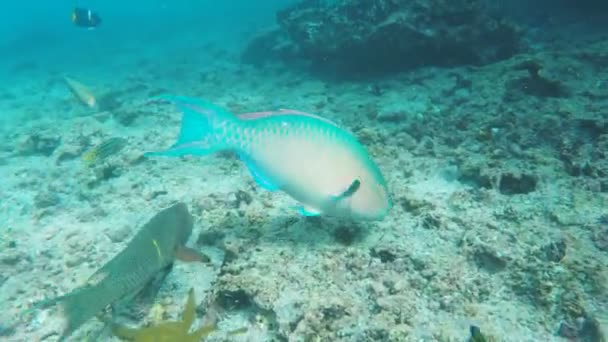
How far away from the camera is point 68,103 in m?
11.1

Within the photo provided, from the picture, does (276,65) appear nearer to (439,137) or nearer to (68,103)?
(68,103)

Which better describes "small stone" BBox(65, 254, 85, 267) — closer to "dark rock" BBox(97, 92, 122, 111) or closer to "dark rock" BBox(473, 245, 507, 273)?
"dark rock" BBox(473, 245, 507, 273)

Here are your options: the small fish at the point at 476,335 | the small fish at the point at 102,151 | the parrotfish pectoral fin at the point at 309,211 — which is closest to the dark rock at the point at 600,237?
the small fish at the point at 476,335

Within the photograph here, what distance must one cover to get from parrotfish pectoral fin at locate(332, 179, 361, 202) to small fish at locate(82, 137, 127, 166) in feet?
14.6

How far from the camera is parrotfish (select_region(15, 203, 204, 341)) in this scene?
8.32 feet

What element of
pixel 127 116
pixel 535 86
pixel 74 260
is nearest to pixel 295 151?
pixel 74 260

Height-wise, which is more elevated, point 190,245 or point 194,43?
point 190,245

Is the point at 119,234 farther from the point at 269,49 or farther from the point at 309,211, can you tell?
the point at 269,49

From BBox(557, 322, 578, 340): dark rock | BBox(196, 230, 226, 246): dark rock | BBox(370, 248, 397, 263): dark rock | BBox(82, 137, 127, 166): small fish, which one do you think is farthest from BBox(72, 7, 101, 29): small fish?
BBox(557, 322, 578, 340): dark rock

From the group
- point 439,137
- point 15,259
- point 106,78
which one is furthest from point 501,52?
point 106,78

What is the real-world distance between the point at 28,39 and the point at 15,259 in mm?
40202

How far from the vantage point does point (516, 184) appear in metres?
3.62

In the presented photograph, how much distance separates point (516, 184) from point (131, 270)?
3508mm

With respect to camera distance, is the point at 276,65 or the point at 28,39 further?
the point at 28,39
